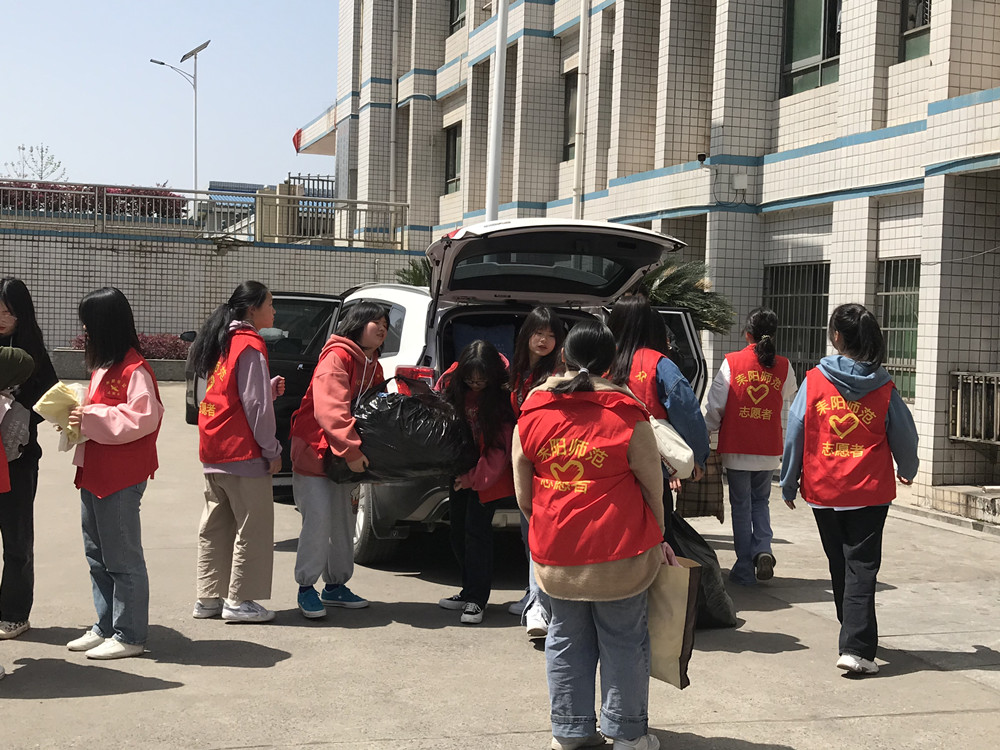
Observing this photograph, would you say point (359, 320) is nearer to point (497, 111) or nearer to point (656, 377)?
point (656, 377)

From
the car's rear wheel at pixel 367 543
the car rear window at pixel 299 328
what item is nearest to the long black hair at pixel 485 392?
the car's rear wheel at pixel 367 543

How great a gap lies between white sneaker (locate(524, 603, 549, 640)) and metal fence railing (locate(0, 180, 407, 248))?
63.5 feet

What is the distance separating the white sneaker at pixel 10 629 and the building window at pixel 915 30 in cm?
1035

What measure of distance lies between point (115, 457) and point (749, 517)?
13.6 feet

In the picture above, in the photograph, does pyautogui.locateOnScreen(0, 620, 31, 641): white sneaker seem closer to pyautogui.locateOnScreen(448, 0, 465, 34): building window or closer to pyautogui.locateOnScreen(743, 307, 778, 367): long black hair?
pyautogui.locateOnScreen(743, 307, 778, 367): long black hair

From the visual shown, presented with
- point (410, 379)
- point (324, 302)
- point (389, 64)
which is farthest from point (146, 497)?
point (389, 64)

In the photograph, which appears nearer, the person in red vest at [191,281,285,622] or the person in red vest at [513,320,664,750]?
the person in red vest at [513,320,664,750]

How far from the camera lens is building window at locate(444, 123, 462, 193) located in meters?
25.7

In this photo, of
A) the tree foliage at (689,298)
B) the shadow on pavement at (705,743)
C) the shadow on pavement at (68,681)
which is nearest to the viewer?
the shadow on pavement at (705,743)

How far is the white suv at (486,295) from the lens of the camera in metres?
7.35

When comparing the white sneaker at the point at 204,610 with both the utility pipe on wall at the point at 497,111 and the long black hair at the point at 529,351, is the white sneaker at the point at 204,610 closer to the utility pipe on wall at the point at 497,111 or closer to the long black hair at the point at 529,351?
the long black hair at the point at 529,351

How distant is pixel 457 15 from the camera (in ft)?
85.9

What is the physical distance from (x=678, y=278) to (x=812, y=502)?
7443 millimetres

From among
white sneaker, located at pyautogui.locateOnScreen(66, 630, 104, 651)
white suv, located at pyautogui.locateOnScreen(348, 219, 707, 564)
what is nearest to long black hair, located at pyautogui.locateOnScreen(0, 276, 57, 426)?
white sneaker, located at pyautogui.locateOnScreen(66, 630, 104, 651)
